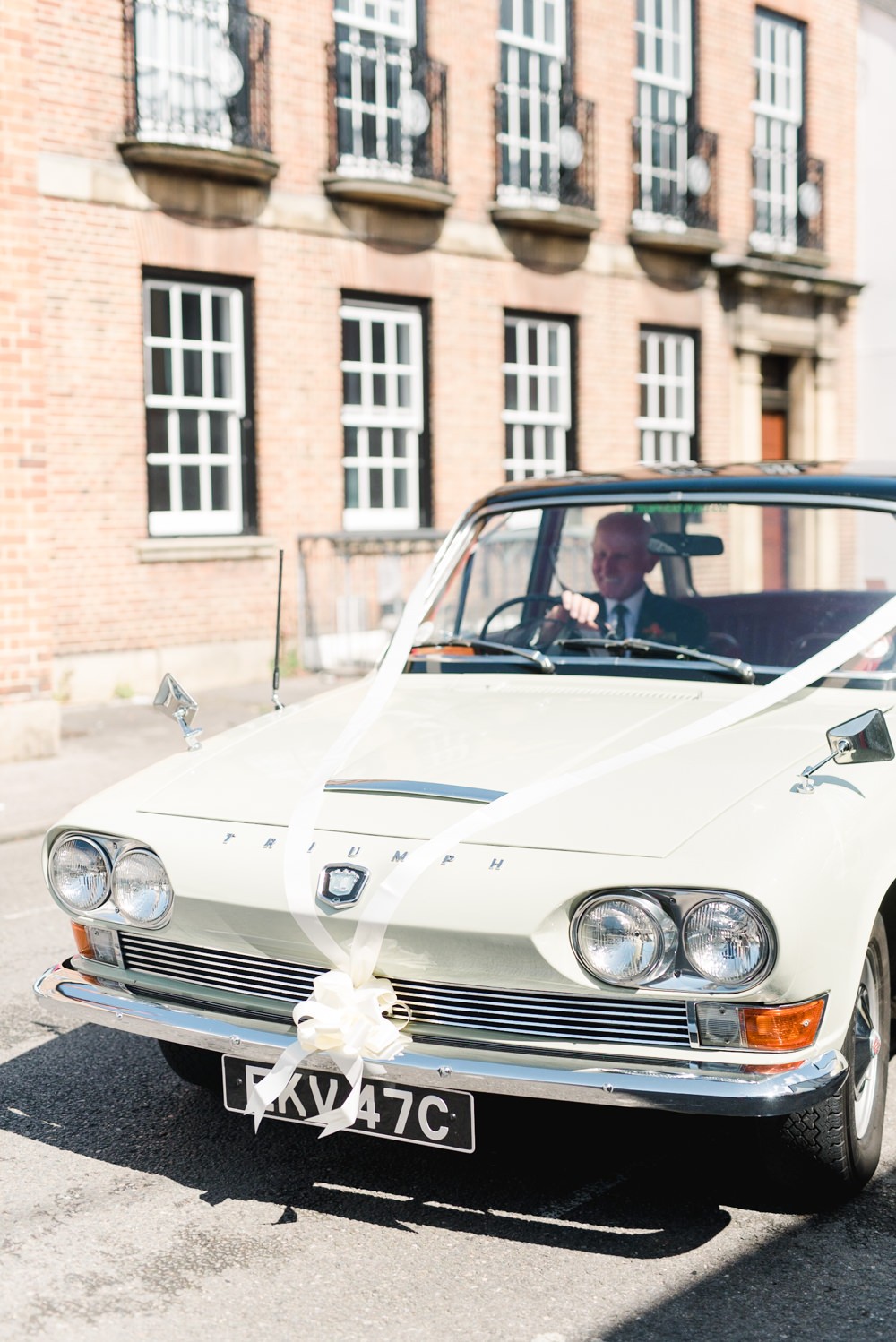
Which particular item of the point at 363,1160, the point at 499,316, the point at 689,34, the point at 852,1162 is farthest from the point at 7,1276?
the point at 689,34

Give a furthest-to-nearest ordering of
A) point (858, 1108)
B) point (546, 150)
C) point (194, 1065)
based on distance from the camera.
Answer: point (546, 150)
point (194, 1065)
point (858, 1108)

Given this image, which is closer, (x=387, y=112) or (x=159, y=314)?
→ (x=159, y=314)

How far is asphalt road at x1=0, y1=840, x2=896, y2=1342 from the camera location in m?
3.17

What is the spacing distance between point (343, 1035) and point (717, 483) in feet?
7.78

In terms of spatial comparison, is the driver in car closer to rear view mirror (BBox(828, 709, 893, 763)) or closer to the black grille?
A: rear view mirror (BBox(828, 709, 893, 763))

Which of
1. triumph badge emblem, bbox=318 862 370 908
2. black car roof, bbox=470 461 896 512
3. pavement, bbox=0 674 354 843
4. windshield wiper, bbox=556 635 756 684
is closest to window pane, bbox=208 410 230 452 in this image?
pavement, bbox=0 674 354 843

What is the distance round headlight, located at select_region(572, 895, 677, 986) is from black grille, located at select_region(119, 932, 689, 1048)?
0.22 feet

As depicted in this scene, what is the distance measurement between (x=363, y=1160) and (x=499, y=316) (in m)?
13.9

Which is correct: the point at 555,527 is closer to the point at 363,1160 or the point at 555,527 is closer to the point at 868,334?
the point at 363,1160

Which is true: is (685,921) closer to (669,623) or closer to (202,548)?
(669,623)

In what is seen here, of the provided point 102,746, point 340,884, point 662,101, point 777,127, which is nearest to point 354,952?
point 340,884

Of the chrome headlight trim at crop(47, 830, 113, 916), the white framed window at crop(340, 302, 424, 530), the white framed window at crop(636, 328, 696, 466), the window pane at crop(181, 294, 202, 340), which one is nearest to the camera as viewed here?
the chrome headlight trim at crop(47, 830, 113, 916)

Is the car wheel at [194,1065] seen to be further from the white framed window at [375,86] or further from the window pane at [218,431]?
the white framed window at [375,86]

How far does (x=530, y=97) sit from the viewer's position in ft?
56.6
